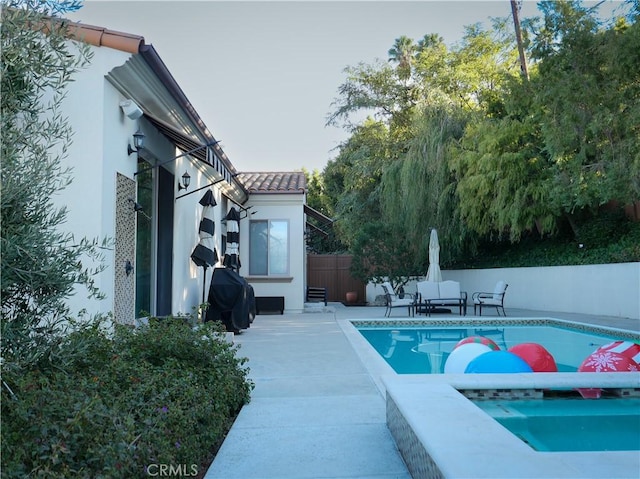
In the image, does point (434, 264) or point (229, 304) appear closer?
point (229, 304)

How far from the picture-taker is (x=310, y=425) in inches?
165

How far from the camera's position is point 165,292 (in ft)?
30.4

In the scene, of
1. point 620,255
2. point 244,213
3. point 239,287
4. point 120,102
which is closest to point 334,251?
point 244,213

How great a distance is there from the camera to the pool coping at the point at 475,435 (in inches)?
89.7

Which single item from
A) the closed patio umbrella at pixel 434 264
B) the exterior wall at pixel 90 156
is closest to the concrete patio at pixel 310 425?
the exterior wall at pixel 90 156

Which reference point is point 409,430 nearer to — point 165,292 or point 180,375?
point 180,375

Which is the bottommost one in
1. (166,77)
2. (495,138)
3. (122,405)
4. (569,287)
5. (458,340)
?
(458,340)

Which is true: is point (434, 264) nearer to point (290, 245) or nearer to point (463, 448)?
point (290, 245)

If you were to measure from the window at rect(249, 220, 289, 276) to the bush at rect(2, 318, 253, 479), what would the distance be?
35.6 feet

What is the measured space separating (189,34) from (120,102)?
3.68 m

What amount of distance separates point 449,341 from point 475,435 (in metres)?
8.22

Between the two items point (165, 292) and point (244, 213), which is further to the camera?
point (244, 213)

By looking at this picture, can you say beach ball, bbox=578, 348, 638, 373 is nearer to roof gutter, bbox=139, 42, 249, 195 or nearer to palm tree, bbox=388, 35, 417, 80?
roof gutter, bbox=139, 42, 249, 195

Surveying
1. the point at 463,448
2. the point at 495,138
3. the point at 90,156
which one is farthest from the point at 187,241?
Result: the point at 495,138
